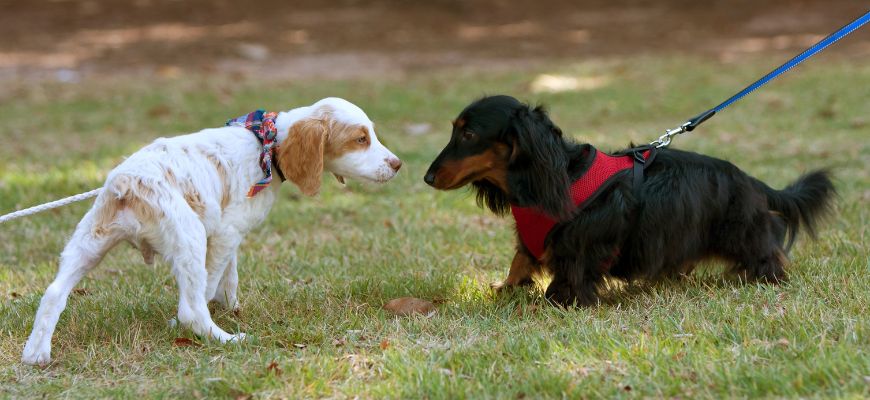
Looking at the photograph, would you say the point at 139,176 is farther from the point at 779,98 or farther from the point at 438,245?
the point at 779,98

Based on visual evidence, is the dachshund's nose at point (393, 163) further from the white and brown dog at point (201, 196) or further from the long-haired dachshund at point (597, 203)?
the long-haired dachshund at point (597, 203)

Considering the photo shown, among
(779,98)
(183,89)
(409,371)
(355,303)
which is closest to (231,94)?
(183,89)

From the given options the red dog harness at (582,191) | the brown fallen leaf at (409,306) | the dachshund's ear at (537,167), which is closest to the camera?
the dachshund's ear at (537,167)

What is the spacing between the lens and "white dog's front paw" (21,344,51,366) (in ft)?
12.2

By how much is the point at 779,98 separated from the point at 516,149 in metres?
8.39

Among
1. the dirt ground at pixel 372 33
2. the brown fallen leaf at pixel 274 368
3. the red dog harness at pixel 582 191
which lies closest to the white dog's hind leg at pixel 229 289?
the brown fallen leaf at pixel 274 368

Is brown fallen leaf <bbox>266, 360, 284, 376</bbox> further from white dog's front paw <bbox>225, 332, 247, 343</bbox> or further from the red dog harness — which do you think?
the red dog harness

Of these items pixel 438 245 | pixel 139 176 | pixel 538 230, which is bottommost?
pixel 438 245

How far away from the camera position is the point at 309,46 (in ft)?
58.6

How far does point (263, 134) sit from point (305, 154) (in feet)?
0.74

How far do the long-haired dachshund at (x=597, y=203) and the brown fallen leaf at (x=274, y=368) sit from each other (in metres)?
1.08

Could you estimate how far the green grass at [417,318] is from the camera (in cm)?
339

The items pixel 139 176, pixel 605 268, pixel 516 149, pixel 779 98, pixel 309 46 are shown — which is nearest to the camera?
pixel 139 176

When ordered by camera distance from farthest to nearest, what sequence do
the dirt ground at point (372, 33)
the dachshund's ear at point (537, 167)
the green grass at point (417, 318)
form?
the dirt ground at point (372, 33) → the dachshund's ear at point (537, 167) → the green grass at point (417, 318)
